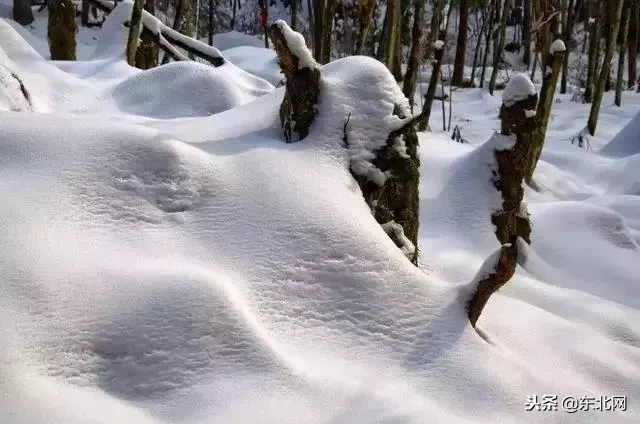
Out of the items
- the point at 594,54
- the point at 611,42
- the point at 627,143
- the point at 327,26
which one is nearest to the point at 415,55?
the point at 327,26

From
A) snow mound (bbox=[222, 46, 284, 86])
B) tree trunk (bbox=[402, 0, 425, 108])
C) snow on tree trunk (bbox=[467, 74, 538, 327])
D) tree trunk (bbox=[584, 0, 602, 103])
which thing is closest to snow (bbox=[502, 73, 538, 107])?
snow on tree trunk (bbox=[467, 74, 538, 327])

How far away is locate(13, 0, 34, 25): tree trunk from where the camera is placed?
15992mm

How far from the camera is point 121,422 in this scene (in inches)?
50.3

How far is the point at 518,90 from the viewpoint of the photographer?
2.93 metres

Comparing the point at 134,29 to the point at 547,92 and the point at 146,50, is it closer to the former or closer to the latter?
the point at 146,50

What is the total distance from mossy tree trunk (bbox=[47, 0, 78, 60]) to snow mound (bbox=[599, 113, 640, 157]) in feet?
19.3

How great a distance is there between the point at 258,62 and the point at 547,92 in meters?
6.74

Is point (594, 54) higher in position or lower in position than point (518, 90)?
lower

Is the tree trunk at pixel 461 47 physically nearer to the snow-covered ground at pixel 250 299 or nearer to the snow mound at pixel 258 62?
the snow mound at pixel 258 62

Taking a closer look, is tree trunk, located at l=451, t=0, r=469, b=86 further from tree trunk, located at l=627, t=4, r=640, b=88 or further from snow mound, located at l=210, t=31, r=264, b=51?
snow mound, located at l=210, t=31, r=264, b=51

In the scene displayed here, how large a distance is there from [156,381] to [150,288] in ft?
0.79

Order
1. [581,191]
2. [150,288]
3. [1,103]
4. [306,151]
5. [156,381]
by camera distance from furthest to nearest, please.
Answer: [581,191] → [1,103] → [306,151] → [150,288] → [156,381]

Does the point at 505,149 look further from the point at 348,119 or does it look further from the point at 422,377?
the point at 422,377

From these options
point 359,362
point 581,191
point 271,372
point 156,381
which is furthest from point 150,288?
point 581,191
